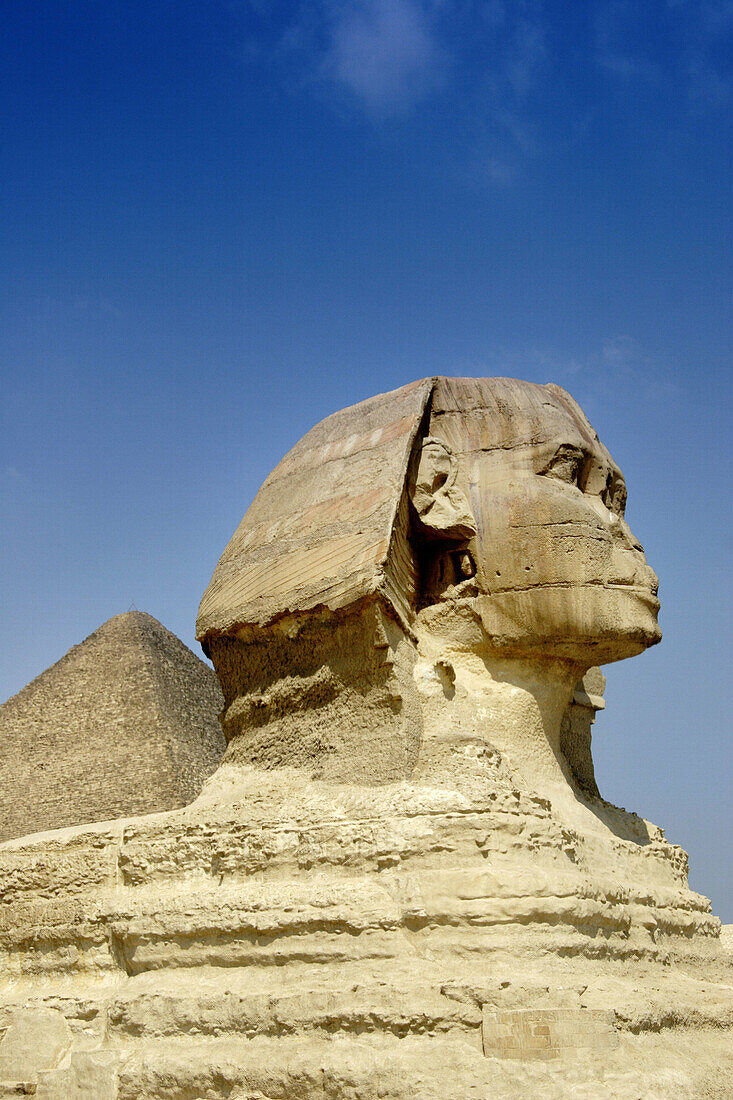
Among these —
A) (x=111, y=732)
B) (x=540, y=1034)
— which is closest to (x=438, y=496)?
(x=540, y=1034)

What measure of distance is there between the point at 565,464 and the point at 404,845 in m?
1.87

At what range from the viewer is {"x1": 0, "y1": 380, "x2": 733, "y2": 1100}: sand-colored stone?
3.70 m

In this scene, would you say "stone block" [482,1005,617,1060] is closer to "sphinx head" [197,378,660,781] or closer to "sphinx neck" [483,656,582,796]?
"sphinx head" [197,378,660,781]

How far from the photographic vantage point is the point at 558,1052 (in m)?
3.55

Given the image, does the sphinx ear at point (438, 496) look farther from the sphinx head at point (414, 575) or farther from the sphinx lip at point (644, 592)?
Answer: the sphinx lip at point (644, 592)

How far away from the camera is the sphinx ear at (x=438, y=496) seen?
16.6 ft

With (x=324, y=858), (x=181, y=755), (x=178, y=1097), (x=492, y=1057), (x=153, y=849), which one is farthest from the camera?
(x=181, y=755)

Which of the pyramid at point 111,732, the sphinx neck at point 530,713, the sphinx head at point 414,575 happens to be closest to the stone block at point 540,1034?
the sphinx head at point 414,575

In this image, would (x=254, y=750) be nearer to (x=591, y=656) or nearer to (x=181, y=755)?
(x=591, y=656)

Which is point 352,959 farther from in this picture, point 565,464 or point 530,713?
point 565,464

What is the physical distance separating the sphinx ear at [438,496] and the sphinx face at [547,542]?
0.14 ft

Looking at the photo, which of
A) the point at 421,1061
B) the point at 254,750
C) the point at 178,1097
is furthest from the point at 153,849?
the point at 421,1061

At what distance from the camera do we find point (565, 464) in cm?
512

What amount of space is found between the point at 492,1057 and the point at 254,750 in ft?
5.95
